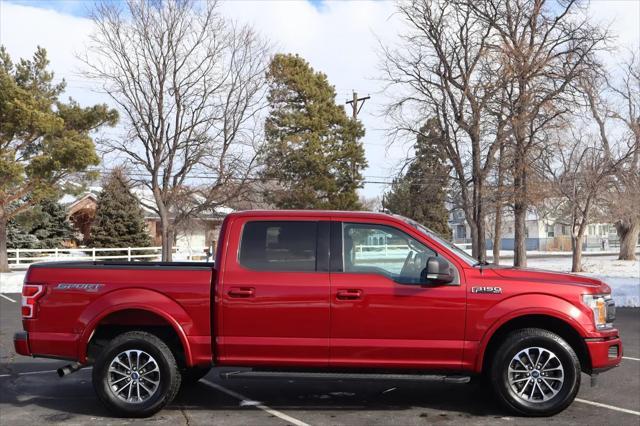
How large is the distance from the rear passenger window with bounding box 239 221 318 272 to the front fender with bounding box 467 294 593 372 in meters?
1.62

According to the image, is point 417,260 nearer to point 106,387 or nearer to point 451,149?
point 106,387

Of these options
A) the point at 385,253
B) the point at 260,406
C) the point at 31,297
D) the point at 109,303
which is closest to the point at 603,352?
the point at 385,253

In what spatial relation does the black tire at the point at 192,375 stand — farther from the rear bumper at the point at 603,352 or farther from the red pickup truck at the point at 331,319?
the rear bumper at the point at 603,352

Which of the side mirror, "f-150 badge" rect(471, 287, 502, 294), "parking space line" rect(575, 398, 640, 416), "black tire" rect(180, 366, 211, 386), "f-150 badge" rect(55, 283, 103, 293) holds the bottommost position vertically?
"parking space line" rect(575, 398, 640, 416)

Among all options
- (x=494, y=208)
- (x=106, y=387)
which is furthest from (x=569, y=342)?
(x=494, y=208)

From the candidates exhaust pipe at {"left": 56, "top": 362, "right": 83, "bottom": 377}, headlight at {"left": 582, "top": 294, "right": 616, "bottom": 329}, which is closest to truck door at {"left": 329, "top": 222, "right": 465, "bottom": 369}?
headlight at {"left": 582, "top": 294, "right": 616, "bottom": 329}

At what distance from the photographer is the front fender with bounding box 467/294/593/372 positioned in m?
5.39

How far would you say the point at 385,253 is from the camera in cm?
584

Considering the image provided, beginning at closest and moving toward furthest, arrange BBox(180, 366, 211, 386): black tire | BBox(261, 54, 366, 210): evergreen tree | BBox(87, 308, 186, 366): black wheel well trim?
BBox(87, 308, 186, 366): black wheel well trim → BBox(180, 366, 211, 386): black tire → BBox(261, 54, 366, 210): evergreen tree

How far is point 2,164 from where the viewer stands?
24016mm

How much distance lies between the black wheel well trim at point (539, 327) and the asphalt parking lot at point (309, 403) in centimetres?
53

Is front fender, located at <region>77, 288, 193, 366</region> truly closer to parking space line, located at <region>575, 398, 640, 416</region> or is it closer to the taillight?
the taillight

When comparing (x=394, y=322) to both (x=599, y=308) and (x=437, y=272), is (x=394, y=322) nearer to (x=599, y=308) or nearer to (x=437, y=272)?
(x=437, y=272)

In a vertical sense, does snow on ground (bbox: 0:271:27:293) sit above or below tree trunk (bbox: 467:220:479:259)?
below
